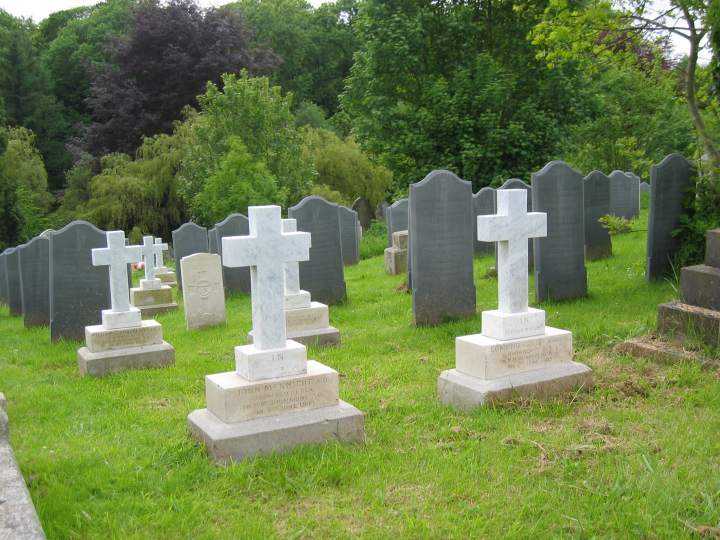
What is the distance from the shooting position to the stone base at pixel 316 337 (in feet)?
26.3

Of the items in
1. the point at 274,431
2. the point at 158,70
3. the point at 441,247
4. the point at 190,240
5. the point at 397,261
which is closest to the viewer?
the point at 274,431

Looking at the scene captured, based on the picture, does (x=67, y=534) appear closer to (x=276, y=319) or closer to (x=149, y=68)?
(x=276, y=319)

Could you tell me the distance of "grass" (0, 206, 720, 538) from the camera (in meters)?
3.81

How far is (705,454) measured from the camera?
444cm

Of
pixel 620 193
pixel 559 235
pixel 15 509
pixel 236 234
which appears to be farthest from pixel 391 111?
pixel 15 509

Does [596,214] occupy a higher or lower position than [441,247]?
higher

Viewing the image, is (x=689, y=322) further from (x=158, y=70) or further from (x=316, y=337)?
(x=158, y=70)

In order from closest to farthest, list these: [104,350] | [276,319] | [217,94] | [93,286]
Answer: [276,319] < [104,350] < [93,286] < [217,94]

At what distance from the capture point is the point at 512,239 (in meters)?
5.93

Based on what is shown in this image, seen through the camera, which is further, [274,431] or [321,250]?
[321,250]

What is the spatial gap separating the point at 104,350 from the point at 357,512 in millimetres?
4762

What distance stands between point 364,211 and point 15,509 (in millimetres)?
26701

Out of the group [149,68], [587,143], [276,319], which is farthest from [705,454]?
[149,68]

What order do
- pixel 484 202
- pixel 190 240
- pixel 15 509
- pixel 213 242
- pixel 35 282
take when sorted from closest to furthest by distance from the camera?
pixel 15 509 → pixel 35 282 → pixel 484 202 → pixel 213 242 → pixel 190 240
